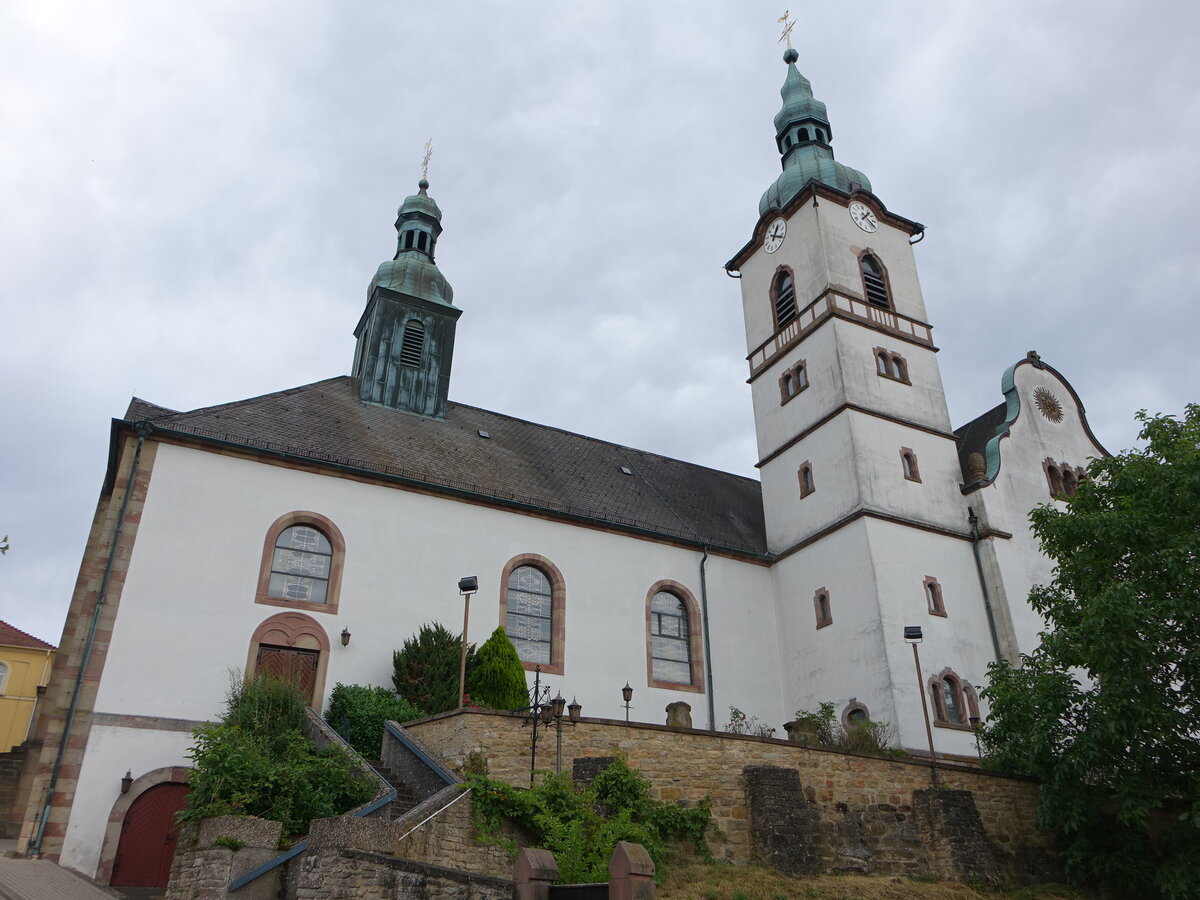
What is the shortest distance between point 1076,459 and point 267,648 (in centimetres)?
2094

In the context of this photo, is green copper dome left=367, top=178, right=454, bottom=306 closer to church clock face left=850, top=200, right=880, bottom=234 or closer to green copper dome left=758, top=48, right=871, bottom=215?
green copper dome left=758, top=48, right=871, bottom=215

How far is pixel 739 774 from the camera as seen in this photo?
552 inches

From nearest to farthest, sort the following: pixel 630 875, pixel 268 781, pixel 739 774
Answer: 1. pixel 630 875
2. pixel 268 781
3. pixel 739 774


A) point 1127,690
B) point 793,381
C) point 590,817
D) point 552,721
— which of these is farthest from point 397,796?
point 793,381

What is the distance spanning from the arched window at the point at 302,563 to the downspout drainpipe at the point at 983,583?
48.0 ft

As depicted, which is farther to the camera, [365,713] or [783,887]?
[365,713]

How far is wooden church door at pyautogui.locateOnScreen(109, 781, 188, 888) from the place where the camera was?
14930mm

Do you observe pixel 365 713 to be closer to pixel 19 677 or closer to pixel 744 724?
pixel 744 724

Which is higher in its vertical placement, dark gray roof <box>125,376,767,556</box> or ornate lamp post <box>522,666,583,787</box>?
dark gray roof <box>125,376,767,556</box>

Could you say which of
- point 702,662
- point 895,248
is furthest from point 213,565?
point 895,248

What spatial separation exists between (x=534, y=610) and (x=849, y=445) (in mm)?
8813

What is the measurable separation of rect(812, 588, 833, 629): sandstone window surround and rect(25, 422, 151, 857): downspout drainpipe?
15313mm

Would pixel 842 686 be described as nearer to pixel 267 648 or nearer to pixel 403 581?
pixel 403 581

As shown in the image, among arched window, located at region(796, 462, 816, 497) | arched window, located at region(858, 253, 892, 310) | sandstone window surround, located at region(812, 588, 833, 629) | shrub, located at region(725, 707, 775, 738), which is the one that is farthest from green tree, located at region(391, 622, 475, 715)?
arched window, located at region(858, 253, 892, 310)
